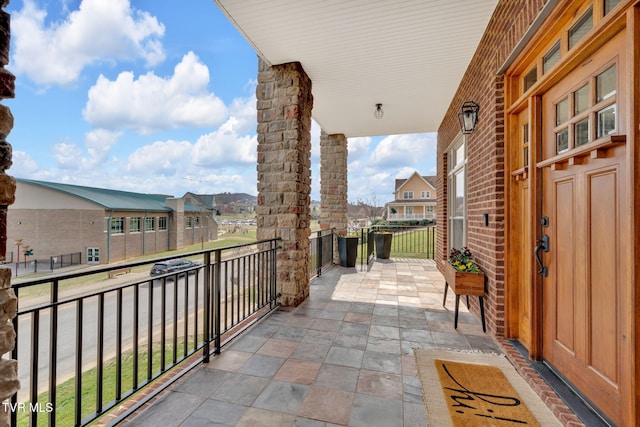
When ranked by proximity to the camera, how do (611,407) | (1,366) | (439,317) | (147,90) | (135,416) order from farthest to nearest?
(147,90), (439,317), (135,416), (611,407), (1,366)

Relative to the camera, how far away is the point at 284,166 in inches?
145

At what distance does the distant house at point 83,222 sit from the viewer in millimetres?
13133

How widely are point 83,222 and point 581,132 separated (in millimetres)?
17858

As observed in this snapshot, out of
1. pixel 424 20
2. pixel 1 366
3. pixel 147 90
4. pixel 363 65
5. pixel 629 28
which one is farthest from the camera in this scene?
pixel 147 90

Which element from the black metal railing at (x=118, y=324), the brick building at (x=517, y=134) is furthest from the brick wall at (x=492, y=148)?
the black metal railing at (x=118, y=324)

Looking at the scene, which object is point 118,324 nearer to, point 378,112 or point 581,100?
point 581,100

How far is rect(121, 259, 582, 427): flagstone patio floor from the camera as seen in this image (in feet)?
5.64

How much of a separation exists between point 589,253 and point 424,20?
2.56 meters

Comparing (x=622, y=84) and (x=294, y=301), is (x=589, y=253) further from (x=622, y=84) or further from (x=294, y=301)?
(x=294, y=301)

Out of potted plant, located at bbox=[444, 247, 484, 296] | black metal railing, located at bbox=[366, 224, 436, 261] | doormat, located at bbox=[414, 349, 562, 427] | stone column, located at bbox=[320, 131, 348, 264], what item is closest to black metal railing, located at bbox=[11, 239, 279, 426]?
doormat, located at bbox=[414, 349, 562, 427]

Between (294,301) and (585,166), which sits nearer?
(585,166)

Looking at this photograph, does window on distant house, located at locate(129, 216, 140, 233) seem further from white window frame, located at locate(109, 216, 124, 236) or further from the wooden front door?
the wooden front door

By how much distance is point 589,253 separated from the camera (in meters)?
1.71

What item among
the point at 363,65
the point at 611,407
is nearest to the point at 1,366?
the point at 611,407
